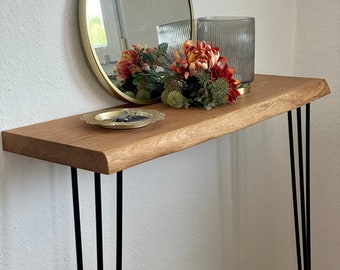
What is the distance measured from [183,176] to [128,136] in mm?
515

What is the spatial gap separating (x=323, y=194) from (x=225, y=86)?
3.01 ft

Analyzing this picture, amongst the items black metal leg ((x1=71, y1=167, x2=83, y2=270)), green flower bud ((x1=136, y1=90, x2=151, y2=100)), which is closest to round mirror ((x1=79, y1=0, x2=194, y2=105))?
green flower bud ((x1=136, y1=90, x2=151, y2=100))

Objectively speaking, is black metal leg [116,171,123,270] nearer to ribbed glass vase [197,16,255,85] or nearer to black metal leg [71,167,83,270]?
black metal leg [71,167,83,270]

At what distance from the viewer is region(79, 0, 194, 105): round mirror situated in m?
1.04

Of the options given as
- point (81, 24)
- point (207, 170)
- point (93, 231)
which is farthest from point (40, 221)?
point (207, 170)

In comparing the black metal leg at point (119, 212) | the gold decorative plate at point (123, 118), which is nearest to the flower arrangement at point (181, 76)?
the gold decorative plate at point (123, 118)

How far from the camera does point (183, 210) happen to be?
4.64 feet

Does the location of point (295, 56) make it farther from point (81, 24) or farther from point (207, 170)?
point (81, 24)

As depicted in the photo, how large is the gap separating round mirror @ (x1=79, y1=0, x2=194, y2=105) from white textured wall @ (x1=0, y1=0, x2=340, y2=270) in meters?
0.03

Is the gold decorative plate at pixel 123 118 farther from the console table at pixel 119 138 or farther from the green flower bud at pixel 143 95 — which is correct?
the green flower bud at pixel 143 95

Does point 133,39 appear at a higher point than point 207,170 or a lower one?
higher

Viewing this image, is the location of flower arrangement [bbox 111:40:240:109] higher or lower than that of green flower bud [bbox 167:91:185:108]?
higher

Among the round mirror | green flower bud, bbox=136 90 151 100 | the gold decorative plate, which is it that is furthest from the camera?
green flower bud, bbox=136 90 151 100

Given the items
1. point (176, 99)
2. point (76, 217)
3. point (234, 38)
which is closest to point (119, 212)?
point (76, 217)
